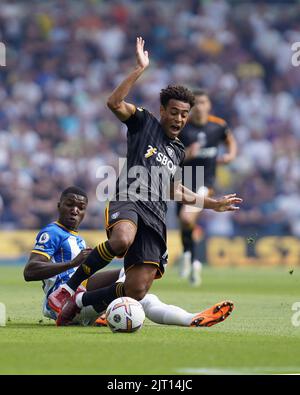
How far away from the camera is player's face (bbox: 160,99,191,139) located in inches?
330

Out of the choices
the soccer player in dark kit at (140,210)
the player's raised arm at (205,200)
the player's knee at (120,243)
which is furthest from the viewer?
the player's raised arm at (205,200)

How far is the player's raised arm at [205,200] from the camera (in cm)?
848

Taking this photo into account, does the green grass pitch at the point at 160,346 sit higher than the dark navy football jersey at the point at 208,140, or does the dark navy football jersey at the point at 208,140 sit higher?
the dark navy football jersey at the point at 208,140

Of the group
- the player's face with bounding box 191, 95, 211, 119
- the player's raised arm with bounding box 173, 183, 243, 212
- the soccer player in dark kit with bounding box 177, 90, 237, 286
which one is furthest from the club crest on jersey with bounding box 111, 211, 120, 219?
the soccer player in dark kit with bounding box 177, 90, 237, 286

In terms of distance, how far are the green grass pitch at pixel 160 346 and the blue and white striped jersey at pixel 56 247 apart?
0.38m

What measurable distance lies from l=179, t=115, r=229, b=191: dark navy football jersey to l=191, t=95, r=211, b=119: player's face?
0.29 meters

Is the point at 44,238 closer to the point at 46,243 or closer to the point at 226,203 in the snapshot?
the point at 46,243

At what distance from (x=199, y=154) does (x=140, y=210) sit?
8.11 m

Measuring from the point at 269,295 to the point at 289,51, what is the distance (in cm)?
1372

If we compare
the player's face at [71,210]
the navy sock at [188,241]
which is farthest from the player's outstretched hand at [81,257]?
the navy sock at [188,241]

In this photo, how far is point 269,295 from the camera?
1273 cm

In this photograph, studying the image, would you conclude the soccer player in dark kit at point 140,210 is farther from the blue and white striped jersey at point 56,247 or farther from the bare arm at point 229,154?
the bare arm at point 229,154

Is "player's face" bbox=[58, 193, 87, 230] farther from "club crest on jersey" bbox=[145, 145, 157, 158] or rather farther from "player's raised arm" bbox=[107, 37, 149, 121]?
"player's raised arm" bbox=[107, 37, 149, 121]

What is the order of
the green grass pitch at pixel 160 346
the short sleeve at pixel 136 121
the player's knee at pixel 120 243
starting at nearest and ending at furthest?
the green grass pitch at pixel 160 346, the player's knee at pixel 120 243, the short sleeve at pixel 136 121
